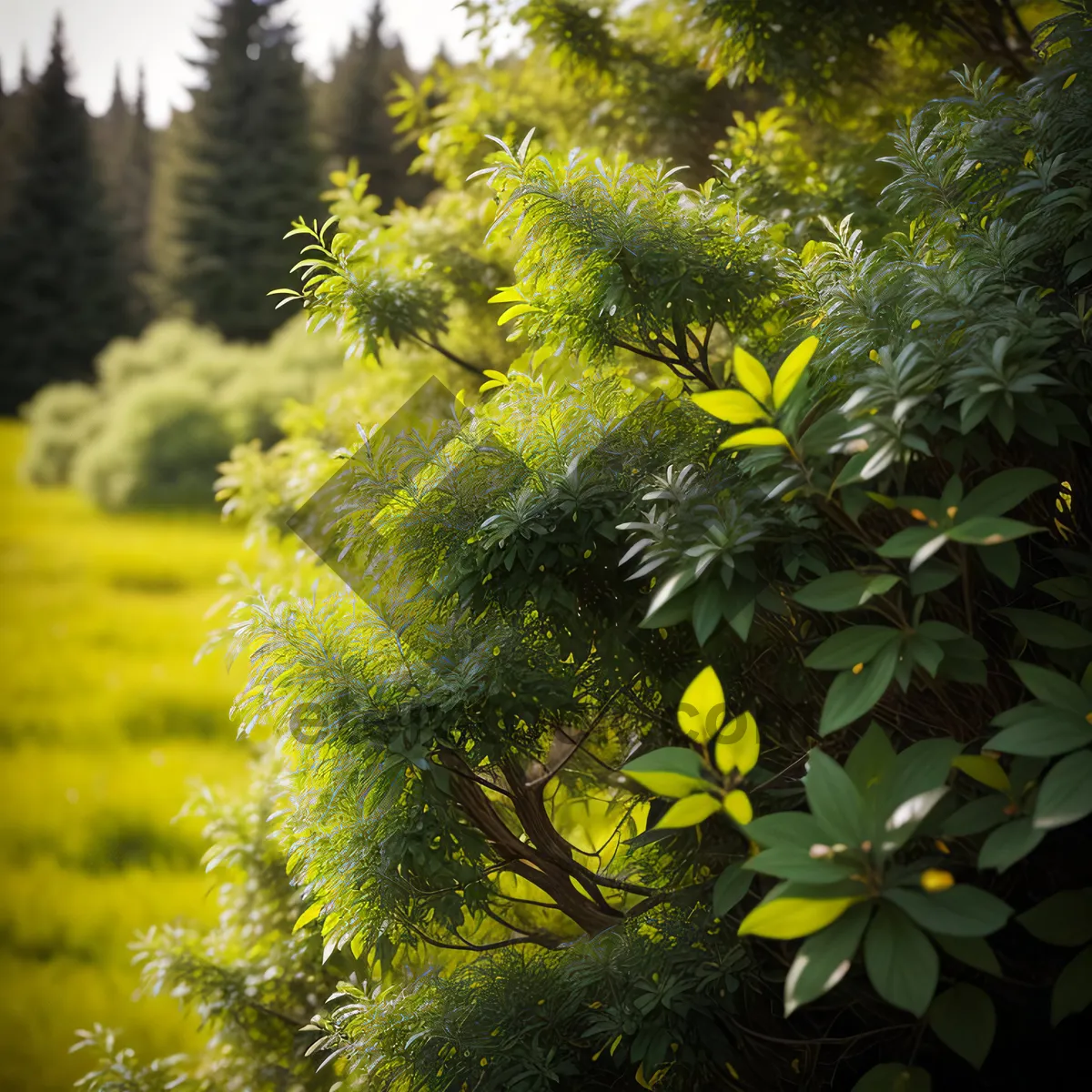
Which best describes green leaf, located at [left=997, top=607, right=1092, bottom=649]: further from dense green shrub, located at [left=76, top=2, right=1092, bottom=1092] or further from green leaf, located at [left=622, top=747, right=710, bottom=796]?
green leaf, located at [left=622, top=747, right=710, bottom=796]

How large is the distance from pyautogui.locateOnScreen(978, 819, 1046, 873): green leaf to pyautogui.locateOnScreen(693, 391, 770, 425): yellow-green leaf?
0.53 metres

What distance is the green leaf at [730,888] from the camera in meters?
1.03

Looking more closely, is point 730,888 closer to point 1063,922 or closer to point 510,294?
point 1063,922

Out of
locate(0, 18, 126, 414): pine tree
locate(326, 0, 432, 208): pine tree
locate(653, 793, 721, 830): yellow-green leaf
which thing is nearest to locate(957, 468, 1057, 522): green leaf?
locate(653, 793, 721, 830): yellow-green leaf

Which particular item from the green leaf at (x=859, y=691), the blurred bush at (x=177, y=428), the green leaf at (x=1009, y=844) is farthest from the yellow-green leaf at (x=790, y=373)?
the blurred bush at (x=177, y=428)

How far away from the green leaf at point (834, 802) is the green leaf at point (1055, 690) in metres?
0.23

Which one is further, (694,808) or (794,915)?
(694,808)

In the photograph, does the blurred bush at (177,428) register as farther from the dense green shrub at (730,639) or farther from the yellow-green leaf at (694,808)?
the yellow-green leaf at (694,808)

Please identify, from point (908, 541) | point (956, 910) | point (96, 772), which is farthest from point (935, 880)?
point (96, 772)

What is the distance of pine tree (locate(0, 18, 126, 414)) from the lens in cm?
1484

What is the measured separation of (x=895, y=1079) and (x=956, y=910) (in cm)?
36

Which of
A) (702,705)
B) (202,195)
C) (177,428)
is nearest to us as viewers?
(702,705)

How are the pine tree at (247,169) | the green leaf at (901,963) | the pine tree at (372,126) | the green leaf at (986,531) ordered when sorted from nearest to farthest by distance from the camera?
the green leaf at (901,963), the green leaf at (986,531), the pine tree at (247,169), the pine tree at (372,126)

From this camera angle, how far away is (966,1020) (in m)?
0.93
